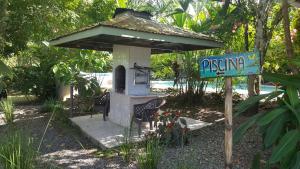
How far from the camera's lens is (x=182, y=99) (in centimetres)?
1166

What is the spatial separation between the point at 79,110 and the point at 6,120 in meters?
2.52

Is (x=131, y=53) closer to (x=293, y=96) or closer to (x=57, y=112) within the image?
(x=57, y=112)

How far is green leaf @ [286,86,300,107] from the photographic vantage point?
3865 millimetres

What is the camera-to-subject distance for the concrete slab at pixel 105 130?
6.51 metres

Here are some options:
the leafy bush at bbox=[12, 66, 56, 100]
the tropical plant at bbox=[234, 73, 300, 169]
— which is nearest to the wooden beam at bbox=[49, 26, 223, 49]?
the tropical plant at bbox=[234, 73, 300, 169]

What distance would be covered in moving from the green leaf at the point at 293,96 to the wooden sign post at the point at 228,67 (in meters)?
0.96

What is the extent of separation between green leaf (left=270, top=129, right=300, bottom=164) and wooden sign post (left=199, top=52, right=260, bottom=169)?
489 mm

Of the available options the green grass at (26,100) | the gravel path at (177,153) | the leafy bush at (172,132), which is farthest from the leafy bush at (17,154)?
the green grass at (26,100)

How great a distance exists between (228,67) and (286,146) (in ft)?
3.61

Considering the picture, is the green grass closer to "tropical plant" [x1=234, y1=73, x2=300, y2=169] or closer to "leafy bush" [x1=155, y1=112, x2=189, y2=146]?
"leafy bush" [x1=155, y1=112, x2=189, y2=146]

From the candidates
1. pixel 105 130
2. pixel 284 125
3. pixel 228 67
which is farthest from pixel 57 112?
pixel 228 67

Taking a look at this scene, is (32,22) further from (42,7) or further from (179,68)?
(179,68)

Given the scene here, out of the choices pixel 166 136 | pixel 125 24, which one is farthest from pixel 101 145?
pixel 125 24

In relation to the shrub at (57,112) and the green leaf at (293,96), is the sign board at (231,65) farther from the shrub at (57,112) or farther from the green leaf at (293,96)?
the shrub at (57,112)
